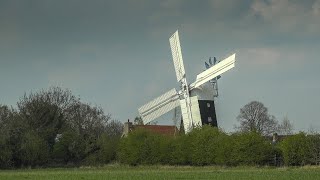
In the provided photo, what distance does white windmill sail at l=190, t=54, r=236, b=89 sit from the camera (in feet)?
226

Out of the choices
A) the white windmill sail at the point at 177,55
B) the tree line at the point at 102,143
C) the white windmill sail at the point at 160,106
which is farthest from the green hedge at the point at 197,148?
the white windmill sail at the point at 177,55

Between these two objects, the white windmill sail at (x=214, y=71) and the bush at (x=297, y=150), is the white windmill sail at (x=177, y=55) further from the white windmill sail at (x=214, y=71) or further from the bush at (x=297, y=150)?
the bush at (x=297, y=150)

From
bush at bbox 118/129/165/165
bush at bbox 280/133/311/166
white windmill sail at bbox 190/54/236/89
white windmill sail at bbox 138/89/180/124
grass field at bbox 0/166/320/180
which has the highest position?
white windmill sail at bbox 190/54/236/89

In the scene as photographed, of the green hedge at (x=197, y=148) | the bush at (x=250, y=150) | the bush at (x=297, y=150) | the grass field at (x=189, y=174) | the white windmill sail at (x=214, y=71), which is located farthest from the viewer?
the white windmill sail at (x=214, y=71)

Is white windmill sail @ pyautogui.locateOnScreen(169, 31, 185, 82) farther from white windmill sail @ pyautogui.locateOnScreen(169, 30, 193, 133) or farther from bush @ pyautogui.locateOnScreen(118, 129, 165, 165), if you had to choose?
bush @ pyautogui.locateOnScreen(118, 129, 165, 165)

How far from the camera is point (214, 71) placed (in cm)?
7094

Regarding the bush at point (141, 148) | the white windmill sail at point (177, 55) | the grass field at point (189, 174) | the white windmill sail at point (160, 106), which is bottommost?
the grass field at point (189, 174)

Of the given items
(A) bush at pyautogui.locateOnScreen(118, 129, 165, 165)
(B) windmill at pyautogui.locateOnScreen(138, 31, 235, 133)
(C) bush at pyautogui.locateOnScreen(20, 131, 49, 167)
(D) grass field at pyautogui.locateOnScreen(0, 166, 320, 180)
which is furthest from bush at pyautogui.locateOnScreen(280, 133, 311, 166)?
(C) bush at pyautogui.locateOnScreen(20, 131, 49, 167)

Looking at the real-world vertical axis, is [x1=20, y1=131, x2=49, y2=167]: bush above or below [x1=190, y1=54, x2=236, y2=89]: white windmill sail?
below

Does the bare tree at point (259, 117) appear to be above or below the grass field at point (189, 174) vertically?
above

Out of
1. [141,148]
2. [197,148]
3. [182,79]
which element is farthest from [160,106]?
[197,148]

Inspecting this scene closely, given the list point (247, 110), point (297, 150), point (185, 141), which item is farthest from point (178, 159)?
point (247, 110)

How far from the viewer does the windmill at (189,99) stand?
70125 millimetres

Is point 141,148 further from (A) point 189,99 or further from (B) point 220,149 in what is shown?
(B) point 220,149
